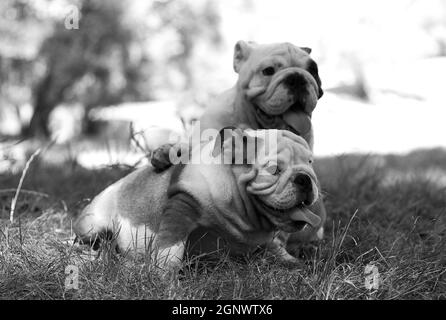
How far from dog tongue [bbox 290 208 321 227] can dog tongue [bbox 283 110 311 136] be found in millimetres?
585

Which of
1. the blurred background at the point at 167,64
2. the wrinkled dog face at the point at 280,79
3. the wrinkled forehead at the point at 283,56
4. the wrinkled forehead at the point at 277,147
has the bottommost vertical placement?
the blurred background at the point at 167,64

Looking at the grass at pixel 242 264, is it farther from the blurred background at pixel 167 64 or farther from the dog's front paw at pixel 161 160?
the blurred background at pixel 167 64

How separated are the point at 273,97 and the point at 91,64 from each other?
16.7 feet

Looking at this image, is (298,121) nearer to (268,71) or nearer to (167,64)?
(268,71)

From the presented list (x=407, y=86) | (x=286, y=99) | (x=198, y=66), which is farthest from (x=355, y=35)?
(x=286, y=99)

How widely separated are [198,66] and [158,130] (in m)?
1.60

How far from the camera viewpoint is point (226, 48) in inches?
317

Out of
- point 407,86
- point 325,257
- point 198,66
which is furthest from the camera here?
point 407,86

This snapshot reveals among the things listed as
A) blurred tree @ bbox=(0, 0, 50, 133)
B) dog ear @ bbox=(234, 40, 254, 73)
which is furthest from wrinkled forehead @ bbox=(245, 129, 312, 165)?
blurred tree @ bbox=(0, 0, 50, 133)

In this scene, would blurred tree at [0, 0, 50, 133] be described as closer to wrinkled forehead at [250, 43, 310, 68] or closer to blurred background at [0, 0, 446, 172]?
blurred background at [0, 0, 446, 172]

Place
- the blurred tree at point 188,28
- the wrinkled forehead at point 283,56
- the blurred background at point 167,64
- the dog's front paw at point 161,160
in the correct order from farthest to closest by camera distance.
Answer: the blurred tree at point 188,28 → the blurred background at point 167,64 → the wrinkled forehead at point 283,56 → the dog's front paw at point 161,160

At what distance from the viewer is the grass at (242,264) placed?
7.39 feet

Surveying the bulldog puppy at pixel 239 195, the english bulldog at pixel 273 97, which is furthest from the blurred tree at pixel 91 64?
the bulldog puppy at pixel 239 195
